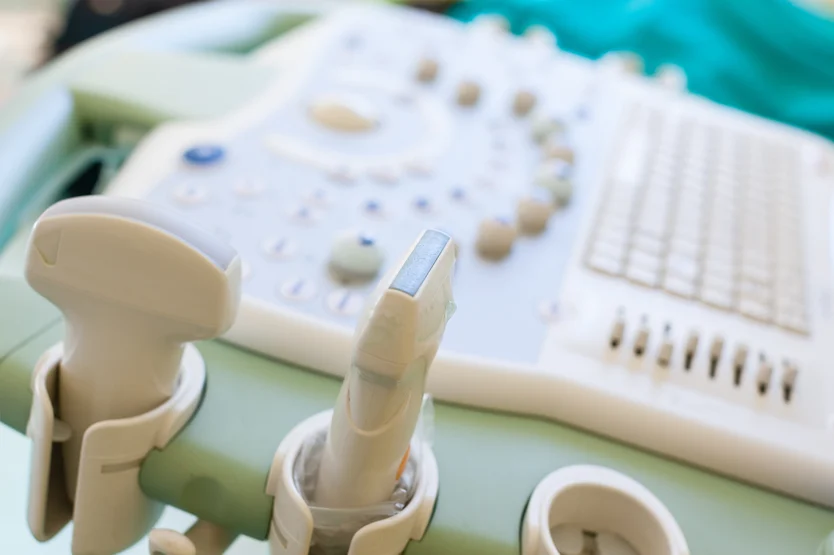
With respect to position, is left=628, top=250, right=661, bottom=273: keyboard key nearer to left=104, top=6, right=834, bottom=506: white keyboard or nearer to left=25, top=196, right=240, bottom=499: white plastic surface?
left=104, top=6, right=834, bottom=506: white keyboard

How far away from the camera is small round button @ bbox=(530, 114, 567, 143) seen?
56 centimetres

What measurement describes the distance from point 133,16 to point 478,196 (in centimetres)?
50

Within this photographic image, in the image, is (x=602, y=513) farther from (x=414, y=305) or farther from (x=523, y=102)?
(x=523, y=102)

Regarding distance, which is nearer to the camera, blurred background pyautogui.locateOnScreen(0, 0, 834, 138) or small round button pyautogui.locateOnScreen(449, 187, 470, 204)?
small round button pyautogui.locateOnScreen(449, 187, 470, 204)

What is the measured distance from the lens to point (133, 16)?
0.80 meters

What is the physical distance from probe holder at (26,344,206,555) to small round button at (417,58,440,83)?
1.15 ft

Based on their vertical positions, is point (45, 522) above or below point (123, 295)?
below

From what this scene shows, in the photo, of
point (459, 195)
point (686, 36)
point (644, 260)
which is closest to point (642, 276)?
point (644, 260)

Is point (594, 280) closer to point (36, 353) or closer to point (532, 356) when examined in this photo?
point (532, 356)

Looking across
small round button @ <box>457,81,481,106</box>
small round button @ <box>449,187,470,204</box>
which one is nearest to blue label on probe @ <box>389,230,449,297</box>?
small round button @ <box>449,187,470,204</box>

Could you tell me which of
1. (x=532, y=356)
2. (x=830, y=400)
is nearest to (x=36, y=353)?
(x=532, y=356)

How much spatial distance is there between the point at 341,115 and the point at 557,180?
151 mm

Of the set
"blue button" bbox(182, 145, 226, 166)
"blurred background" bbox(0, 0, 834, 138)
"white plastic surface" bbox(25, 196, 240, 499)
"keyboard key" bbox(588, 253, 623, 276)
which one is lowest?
Result: "blurred background" bbox(0, 0, 834, 138)

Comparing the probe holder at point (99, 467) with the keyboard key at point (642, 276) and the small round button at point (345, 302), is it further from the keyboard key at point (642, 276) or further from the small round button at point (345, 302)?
the keyboard key at point (642, 276)
